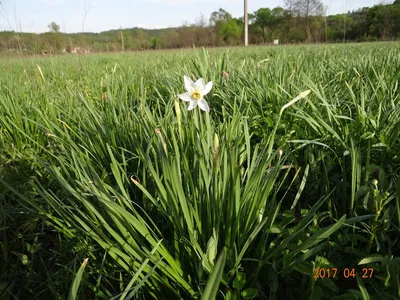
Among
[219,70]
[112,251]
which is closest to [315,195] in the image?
[112,251]

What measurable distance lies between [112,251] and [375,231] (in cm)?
57

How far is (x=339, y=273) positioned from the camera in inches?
24.7

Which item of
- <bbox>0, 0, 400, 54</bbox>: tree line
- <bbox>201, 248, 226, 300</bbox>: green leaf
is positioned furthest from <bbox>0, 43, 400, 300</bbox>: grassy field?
<bbox>0, 0, 400, 54</bbox>: tree line

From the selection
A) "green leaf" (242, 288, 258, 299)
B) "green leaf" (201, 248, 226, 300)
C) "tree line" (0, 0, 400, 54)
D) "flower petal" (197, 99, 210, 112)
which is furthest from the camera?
"tree line" (0, 0, 400, 54)

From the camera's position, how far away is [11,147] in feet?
4.43

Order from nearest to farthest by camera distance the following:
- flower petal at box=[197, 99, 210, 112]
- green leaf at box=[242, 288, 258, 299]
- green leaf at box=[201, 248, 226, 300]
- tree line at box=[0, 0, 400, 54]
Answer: green leaf at box=[201, 248, 226, 300] < green leaf at box=[242, 288, 258, 299] < flower petal at box=[197, 99, 210, 112] < tree line at box=[0, 0, 400, 54]

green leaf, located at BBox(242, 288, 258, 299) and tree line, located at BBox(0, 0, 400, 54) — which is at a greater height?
tree line, located at BBox(0, 0, 400, 54)

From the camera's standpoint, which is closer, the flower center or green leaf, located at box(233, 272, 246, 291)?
green leaf, located at box(233, 272, 246, 291)

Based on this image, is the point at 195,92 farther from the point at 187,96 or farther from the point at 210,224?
the point at 210,224

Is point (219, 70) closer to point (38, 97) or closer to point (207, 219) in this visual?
point (38, 97)

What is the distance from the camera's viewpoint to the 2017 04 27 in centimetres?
57

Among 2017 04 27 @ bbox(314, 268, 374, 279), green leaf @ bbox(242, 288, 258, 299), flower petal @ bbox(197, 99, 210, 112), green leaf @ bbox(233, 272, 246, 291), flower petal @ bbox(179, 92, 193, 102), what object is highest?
flower petal @ bbox(179, 92, 193, 102)

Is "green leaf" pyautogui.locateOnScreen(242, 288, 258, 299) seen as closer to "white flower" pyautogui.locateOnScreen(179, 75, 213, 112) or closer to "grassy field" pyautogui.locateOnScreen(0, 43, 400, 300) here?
"grassy field" pyautogui.locateOnScreen(0, 43, 400, 300)

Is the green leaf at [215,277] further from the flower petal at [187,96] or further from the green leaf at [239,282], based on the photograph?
the flower petal at [187,96]
